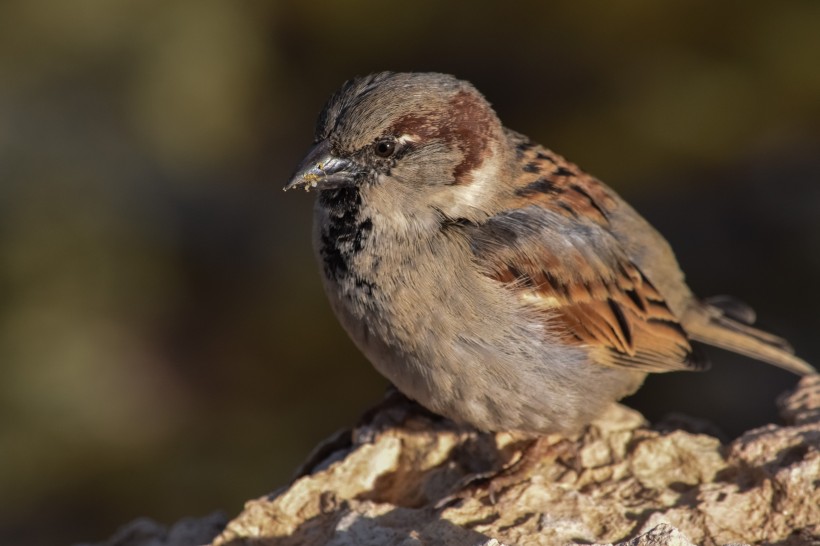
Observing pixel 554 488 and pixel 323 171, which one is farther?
pixel 323 171

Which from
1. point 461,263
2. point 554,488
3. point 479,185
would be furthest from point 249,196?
point 554,488

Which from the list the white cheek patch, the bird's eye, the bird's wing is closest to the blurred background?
the bird's wing

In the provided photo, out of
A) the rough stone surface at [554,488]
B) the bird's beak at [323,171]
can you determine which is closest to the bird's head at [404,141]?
the bird's beak at [323,171]

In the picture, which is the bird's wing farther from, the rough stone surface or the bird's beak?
the bird's beak

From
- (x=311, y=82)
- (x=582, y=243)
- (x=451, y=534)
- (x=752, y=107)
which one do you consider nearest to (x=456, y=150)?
(x=582, y=243)

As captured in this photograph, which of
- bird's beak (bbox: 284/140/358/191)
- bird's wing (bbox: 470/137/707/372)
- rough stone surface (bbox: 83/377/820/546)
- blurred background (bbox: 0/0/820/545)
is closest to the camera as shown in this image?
rough stone surface (bbox: 83/377/820/546)

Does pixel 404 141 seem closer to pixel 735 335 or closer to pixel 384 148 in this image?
pixel 384 148
